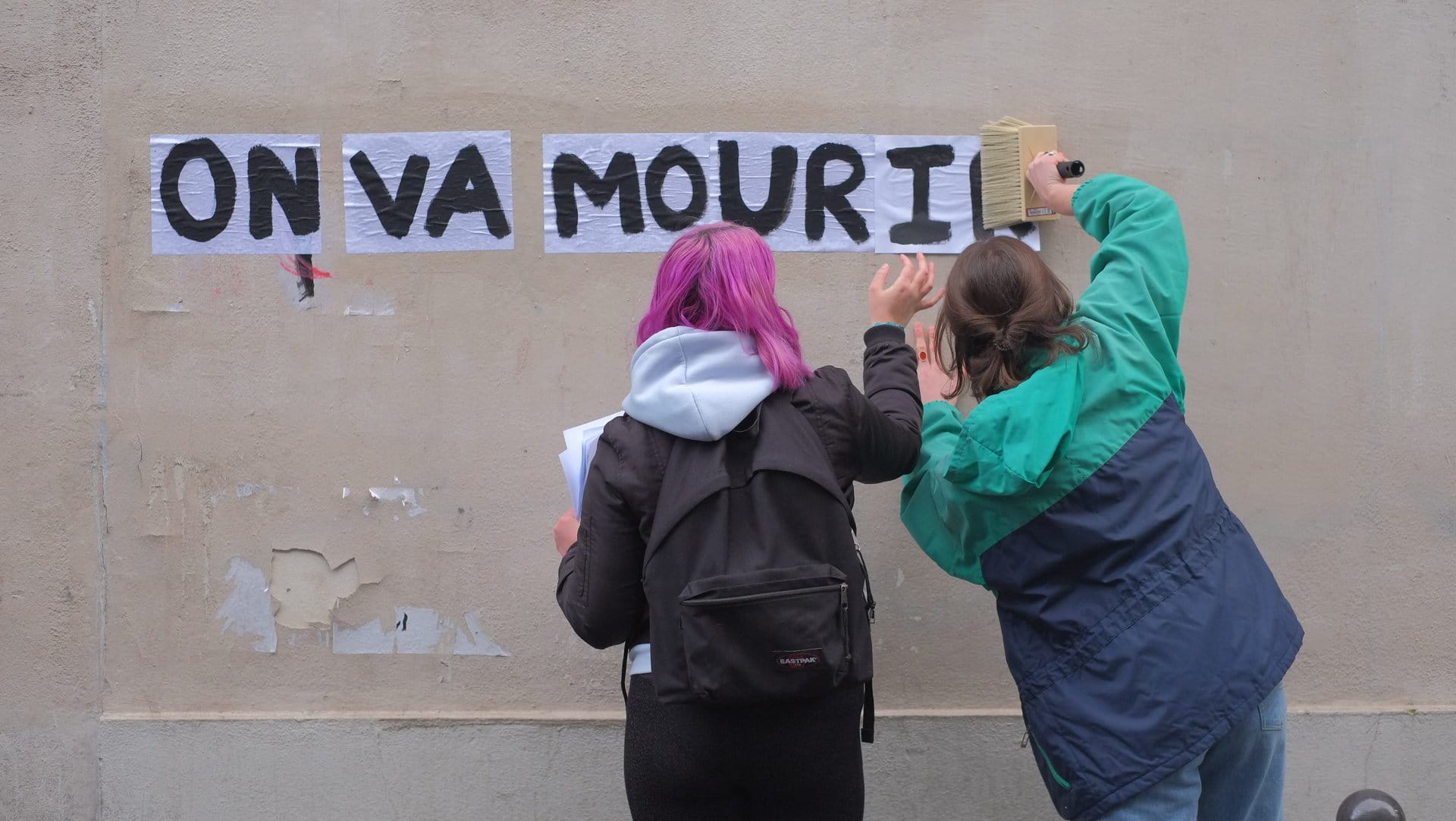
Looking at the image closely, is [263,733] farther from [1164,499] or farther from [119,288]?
[1164,499]

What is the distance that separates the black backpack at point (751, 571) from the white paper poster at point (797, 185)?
48.8 inches

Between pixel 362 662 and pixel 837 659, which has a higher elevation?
pixel 837 659

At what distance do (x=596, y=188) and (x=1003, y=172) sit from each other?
116 centimetres

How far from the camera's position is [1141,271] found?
2273mm

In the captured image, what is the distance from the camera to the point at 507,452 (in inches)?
124

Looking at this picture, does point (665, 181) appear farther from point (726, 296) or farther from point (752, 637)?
point (752, 637)

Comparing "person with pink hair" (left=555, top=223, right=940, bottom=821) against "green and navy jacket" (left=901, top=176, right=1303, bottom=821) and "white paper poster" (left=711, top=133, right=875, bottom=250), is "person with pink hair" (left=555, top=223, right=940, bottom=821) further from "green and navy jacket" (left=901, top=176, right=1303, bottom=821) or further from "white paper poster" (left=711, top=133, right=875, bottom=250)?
"white paper poster" (left=711, top=133, right=875, bottom=250)

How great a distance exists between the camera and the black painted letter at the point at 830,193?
3166 millimetres

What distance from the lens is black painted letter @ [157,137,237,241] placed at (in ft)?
10.3

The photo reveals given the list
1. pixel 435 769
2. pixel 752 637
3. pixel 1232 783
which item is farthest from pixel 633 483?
pixel 435 769

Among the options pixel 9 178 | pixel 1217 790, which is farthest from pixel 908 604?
pixel 9 178

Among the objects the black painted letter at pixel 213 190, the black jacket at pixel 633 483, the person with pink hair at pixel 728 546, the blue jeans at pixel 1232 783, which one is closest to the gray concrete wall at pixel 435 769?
the blue jeans at pixel 1232 783

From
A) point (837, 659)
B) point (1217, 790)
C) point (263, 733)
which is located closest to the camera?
point (837, 659)

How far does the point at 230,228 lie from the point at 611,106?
3.83 ft
